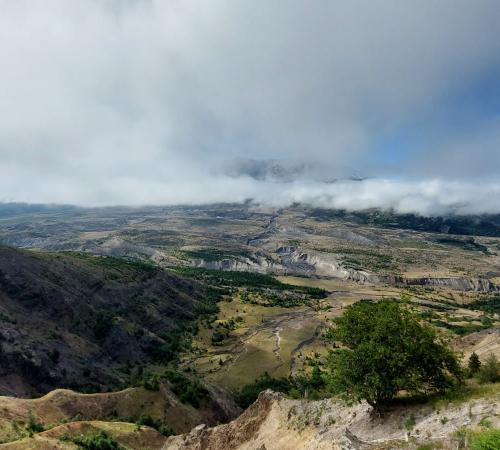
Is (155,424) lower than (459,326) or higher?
higher

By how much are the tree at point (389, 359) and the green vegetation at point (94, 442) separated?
23469 mm

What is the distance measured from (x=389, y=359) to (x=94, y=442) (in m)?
29.1

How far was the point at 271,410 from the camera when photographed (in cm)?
4572

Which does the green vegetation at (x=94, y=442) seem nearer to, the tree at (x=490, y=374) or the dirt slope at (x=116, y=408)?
the dirt slope at (x=116, y=408)

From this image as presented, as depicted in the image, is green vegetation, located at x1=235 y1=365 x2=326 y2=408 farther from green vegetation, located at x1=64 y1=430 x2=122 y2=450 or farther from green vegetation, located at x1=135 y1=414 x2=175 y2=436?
green vegetation, located at x1=64 y1=430 x2=122 y2=450

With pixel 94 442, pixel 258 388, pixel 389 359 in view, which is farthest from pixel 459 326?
pixel 94 442

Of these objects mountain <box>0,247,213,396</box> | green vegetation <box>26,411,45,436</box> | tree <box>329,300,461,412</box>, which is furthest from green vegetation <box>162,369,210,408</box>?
tree <box>329,300,461,412</box>

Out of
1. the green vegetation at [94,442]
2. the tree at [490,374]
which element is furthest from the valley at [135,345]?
the tree at [490,374]

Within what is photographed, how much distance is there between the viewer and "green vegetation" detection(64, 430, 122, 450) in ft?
137

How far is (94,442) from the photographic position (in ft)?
140

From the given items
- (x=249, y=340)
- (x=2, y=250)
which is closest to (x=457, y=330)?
(x=249, y=340)

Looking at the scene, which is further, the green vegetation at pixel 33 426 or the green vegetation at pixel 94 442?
the green vegetation at pixel 33 426

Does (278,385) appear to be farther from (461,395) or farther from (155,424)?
(461,395)

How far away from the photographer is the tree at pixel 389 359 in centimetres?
3197
